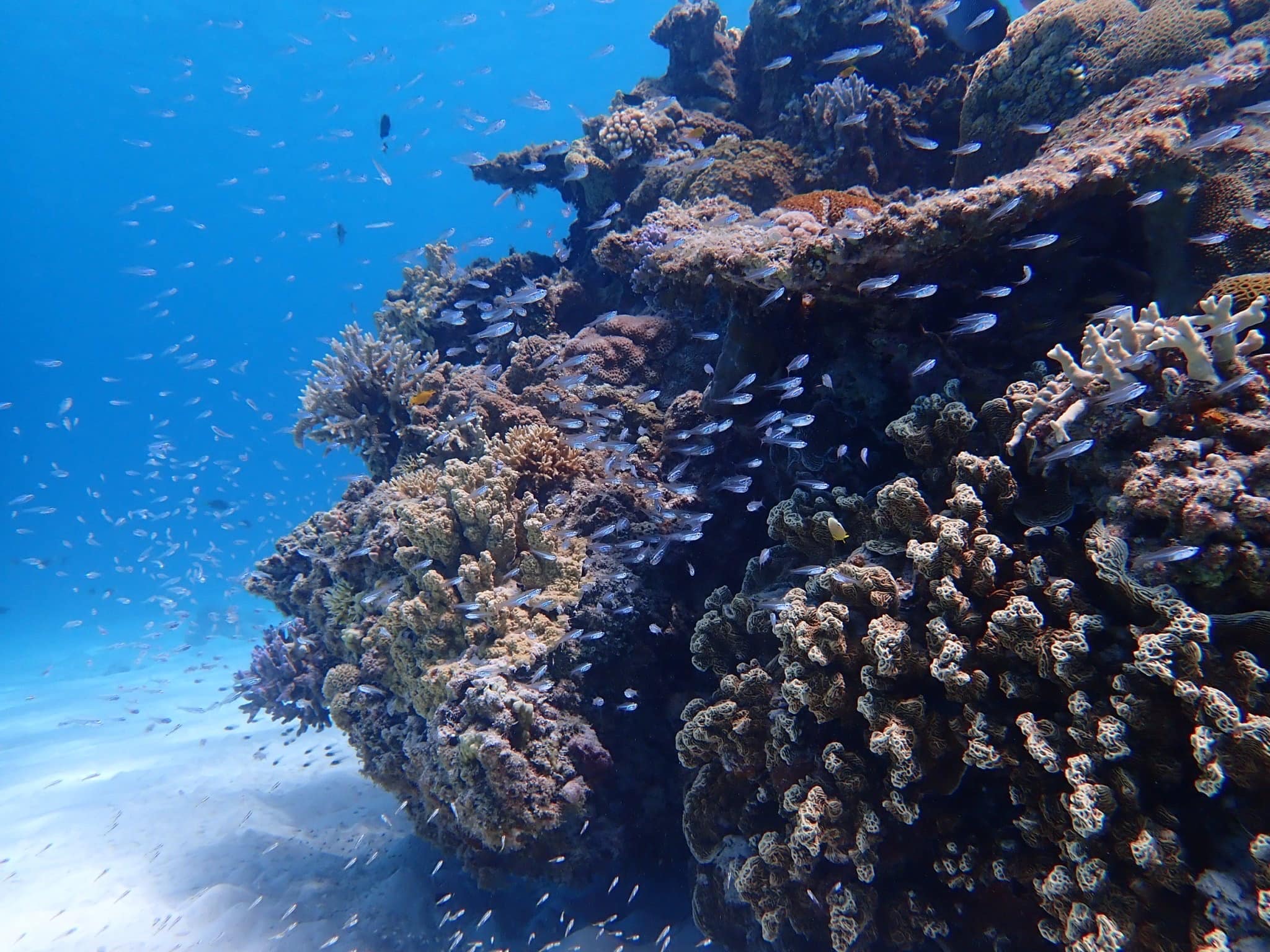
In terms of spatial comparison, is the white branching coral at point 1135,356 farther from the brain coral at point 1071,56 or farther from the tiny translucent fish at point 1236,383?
the brain coral at point 1071,56

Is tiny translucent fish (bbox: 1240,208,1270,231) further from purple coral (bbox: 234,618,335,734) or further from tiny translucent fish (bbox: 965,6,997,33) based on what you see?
purple coral (bbox: 234,618,335,734)

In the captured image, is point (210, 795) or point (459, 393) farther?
point (210, 795)

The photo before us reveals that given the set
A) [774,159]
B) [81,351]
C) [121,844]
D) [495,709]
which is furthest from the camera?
[81,351]

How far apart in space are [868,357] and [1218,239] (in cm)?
272

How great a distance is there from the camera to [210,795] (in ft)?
32.4

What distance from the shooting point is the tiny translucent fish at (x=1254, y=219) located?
15.1 feet

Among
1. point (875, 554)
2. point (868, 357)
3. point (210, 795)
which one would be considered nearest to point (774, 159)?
point (868, 357)

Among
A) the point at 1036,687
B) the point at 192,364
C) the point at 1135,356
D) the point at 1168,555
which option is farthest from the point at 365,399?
the point at 192,364

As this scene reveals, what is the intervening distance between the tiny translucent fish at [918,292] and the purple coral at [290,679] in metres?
8.91

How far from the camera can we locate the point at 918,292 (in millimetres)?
4555

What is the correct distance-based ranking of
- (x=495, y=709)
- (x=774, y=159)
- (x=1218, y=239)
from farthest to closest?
(x=774, y=159) → (x=495, y=709) → (x=1218, y=239)

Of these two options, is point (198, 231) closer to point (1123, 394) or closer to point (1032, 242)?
point (1032, 242)

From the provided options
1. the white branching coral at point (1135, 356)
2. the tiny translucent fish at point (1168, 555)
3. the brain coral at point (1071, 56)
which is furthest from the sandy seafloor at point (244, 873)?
the brain coral at point (1071, 56)

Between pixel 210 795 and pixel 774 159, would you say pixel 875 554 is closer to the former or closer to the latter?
pixel 774 159
